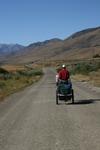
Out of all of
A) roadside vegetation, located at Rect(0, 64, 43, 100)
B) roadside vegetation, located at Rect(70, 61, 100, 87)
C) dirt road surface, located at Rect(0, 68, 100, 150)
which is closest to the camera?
dirt road surface, located at Rect(0, 68, 100, 150)

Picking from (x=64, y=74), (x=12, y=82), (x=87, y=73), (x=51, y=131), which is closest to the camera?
(x=51, y=131)

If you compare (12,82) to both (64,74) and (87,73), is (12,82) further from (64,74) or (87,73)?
(64,74)

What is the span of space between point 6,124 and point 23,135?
283 cm

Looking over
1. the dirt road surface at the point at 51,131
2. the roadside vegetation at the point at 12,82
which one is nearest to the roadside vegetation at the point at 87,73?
the roadside vegetation at the point at 12,82

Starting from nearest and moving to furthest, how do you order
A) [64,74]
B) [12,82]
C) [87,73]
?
[64,74] < [12,82] < [87,73]

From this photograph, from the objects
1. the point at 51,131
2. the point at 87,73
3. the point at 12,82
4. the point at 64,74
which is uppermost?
the point at 64,74

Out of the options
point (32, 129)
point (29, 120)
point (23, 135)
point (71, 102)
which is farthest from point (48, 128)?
point (71, 102)

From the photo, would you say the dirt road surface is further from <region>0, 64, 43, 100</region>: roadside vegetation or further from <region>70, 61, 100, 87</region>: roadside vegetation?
<region>70, 61, 100, 87</region>: roadside vegetation

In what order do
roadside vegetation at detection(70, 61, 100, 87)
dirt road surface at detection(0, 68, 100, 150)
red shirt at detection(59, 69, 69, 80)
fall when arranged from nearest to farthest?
1. dirt road surface at detection(0, 68, 100, 150)
2. red shirt at detection(59, 69, 69, 80)
3. roadside vegetation at detection(70, 61, 100, 87)

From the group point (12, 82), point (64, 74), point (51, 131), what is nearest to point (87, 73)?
point (12, 82)

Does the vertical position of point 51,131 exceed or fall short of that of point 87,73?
it falls short

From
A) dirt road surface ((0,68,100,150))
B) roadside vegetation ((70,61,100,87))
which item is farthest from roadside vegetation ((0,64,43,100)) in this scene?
dirt road surface ((0,68,100,150))

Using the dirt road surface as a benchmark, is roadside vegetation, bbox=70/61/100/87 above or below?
above

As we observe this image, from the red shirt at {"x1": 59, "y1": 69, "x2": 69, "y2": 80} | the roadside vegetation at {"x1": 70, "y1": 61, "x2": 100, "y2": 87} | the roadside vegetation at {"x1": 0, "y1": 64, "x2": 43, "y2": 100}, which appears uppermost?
the red shirt at {"x1": 59, "y1": 69, "x2": 69, "y2": 80}
